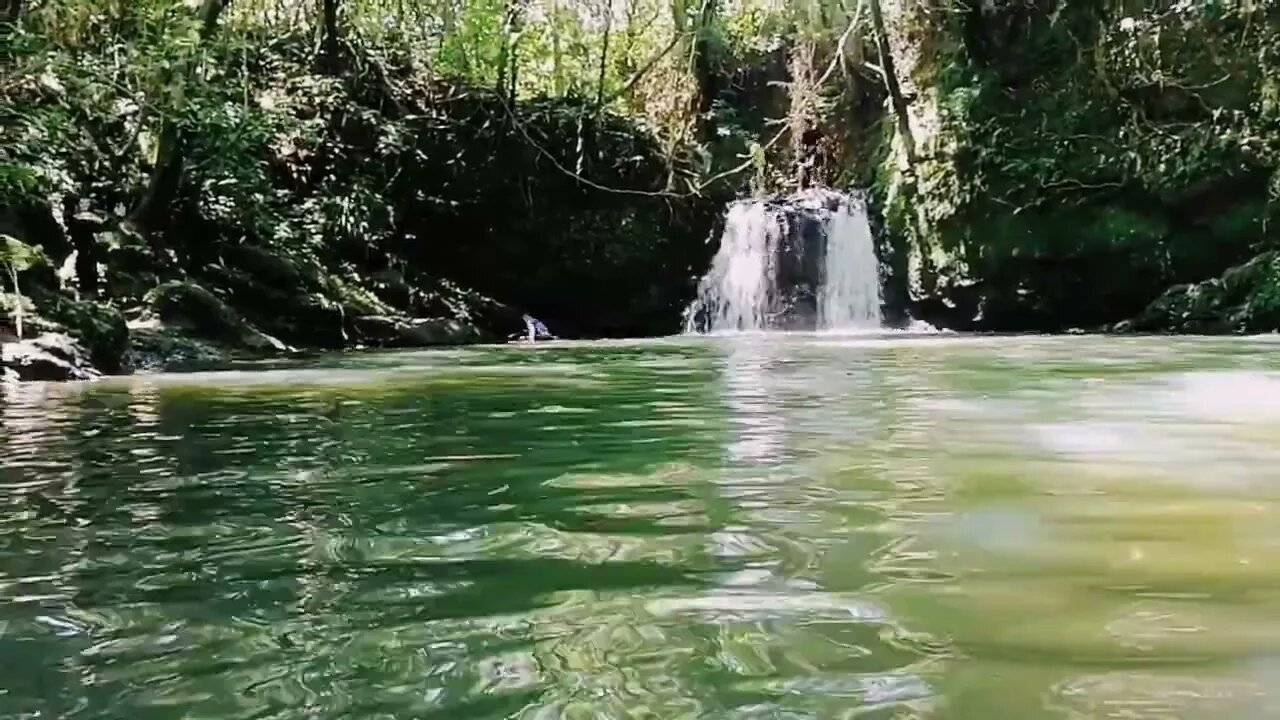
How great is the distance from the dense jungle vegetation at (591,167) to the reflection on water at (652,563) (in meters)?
7.54

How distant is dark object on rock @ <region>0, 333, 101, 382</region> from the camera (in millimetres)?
8422

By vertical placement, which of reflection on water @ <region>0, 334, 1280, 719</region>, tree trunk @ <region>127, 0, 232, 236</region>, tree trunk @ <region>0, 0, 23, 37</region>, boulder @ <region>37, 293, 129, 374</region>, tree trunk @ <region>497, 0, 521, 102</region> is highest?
tree trunk @ <region>497, 0, 521, 102</region>

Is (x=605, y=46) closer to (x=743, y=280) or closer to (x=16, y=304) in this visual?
(x=743, y=280)

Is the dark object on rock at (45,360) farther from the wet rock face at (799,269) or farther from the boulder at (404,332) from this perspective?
the wet rock face at (799,269)

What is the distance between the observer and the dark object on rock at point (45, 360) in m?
8.42

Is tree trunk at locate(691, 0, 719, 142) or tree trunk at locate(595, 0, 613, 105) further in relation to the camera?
tree trunk at locate(691, 0, 719, 142)

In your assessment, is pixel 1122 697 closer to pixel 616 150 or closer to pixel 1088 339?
pixel 1088 339

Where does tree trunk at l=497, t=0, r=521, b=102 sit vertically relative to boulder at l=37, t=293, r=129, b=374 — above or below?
above

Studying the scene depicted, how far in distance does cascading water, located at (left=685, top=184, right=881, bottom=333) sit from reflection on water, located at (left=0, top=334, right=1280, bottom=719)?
1086 centimetres

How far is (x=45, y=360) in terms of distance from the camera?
8.52 metres

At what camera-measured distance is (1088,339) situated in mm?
12375

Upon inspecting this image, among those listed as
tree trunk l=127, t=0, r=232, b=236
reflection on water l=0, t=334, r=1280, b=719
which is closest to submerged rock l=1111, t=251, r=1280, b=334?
reflection on water l=0, t=334, r=1280, b=719

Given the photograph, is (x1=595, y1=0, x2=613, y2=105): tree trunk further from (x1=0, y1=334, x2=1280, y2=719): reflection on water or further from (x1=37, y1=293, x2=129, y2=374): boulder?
(x1=0, y1=334, x2=1280, y2=719): reflection on water

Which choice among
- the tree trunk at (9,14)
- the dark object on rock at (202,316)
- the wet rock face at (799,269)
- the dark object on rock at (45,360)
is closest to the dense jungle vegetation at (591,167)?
the dark object on rock at (202,316)
